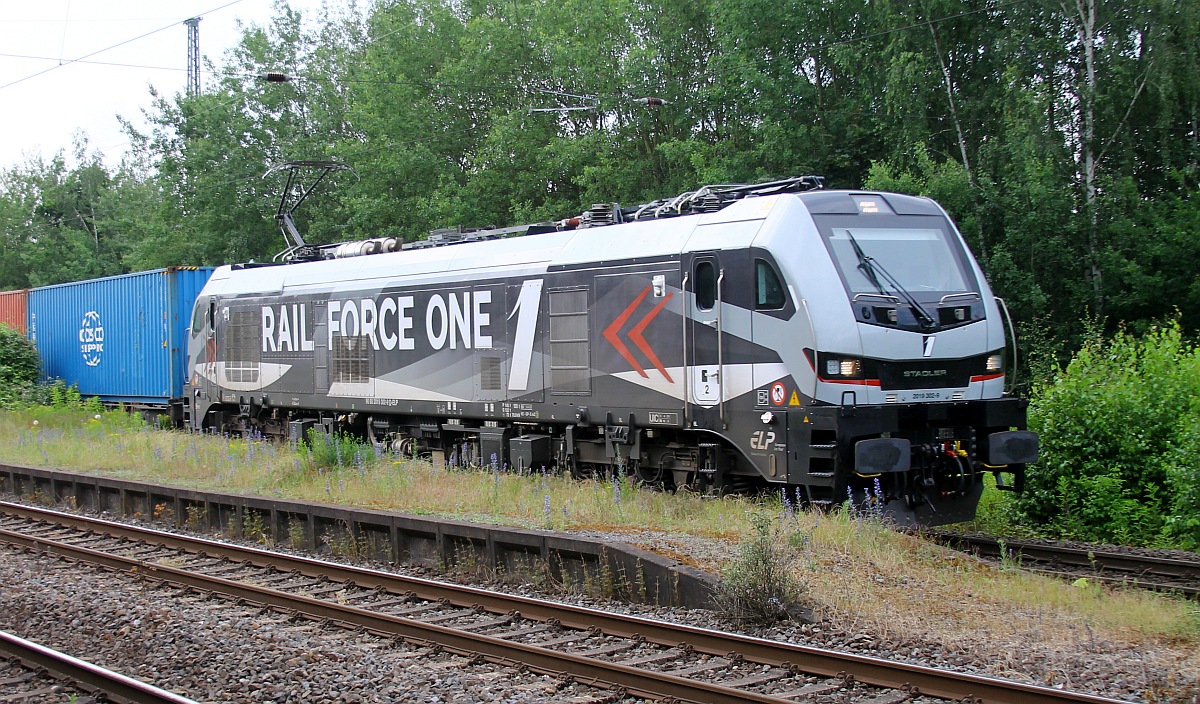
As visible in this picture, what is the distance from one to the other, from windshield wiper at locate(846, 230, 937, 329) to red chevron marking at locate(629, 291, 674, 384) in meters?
2.14

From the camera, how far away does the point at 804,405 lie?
10.5 meters

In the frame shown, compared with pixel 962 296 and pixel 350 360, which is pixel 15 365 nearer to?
pixel 350 360

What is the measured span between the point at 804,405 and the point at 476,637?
4501mm

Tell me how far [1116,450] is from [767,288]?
14.8 ft

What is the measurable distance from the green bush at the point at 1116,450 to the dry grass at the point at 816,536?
3.50 metres

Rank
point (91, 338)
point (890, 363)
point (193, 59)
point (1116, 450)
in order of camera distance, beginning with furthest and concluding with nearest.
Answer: point (193, 59)
point (91, 338)
point (1116, 450)
point (890, 363)

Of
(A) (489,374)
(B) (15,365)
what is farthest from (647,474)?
(B) (15,365)

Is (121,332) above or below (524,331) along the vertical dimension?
above

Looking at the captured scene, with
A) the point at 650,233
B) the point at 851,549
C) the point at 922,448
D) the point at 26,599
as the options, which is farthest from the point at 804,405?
the point at 26,599

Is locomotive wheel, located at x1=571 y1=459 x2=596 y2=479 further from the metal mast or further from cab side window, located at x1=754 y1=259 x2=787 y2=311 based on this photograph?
the metal mast

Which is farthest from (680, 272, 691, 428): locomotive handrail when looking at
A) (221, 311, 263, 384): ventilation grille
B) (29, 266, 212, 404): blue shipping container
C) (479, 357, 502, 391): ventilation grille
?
(29, 266, 212, 404): blue shipping container

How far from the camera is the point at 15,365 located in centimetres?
2766

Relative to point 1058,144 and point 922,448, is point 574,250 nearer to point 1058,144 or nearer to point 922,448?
point 922,448

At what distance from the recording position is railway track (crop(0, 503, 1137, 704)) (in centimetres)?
603
